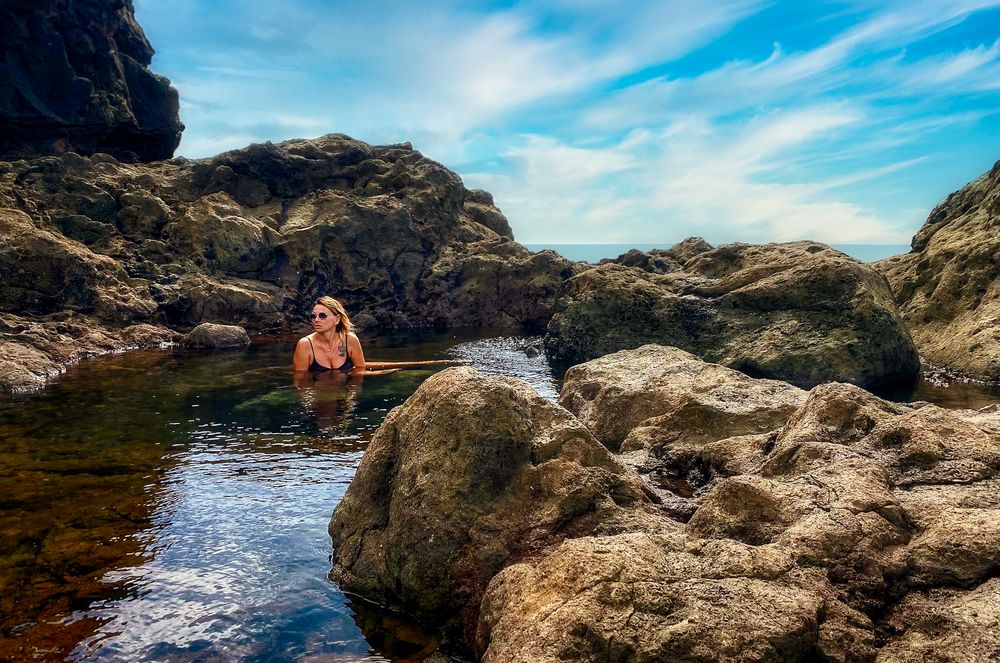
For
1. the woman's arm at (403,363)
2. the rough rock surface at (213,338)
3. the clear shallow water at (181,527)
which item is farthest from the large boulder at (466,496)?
the rough rock surface at (213,338)

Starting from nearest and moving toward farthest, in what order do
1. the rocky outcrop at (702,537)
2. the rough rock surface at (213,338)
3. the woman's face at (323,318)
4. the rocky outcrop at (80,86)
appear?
the rocky outcrop at (702,537)
the woman's face at (323,318)
the rough rock surface at (213,338)
the rocky outcrop at (80,86)

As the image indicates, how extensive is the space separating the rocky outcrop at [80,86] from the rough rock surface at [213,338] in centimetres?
2266

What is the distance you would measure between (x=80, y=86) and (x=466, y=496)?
51460 mm

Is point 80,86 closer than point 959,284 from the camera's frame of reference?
No

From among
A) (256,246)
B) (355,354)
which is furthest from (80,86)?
(355,354)

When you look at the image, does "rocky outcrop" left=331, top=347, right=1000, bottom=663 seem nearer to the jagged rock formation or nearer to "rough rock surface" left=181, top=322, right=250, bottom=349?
the jagged rock formation

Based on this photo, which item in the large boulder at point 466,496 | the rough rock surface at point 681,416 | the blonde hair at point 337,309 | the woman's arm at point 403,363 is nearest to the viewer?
the large boulder at point 466,496

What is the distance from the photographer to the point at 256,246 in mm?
41250

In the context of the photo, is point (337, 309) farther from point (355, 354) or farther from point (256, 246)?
point (256, 246)

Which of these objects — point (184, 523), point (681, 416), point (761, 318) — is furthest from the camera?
point (761, 318)

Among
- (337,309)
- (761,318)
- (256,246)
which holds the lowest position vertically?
(761,318)

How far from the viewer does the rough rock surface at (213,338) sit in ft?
99.2

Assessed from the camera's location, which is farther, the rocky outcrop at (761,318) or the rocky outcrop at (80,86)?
the rocky outcrop at (80,86)

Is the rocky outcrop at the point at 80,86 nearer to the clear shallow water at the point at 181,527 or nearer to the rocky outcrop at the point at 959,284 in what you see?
the clear shallow water at the point at 181,527
